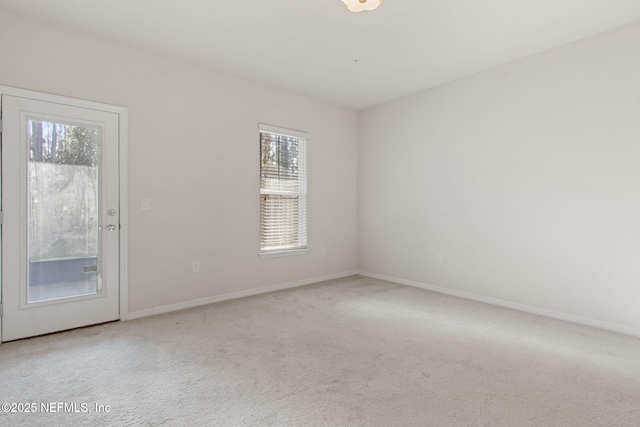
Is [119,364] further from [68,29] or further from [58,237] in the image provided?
[68,29]

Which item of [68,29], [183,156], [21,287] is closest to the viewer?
[21,287]

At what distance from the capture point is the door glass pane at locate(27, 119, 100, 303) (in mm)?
2752

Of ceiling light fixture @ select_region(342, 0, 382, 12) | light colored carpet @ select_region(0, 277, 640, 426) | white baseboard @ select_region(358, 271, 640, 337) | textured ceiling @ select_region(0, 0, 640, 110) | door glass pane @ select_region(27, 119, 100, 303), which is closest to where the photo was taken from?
light colored carpet @ select_region(0, 277, 640, 426)

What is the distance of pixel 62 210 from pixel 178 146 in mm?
1216

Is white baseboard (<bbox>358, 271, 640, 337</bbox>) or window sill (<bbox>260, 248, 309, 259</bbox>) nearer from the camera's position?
white baseboard (<bbox>358, 271, 640, 337</bbox>)

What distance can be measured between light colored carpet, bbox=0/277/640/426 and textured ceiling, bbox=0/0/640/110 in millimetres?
2737

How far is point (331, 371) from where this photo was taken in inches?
85.1

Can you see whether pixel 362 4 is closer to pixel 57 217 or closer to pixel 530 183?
pixel 530 183

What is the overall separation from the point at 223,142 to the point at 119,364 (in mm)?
2495

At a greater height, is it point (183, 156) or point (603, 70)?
point (603, 70)

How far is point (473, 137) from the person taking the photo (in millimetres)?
3912

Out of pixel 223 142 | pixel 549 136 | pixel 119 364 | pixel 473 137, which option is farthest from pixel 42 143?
pixel 549 136

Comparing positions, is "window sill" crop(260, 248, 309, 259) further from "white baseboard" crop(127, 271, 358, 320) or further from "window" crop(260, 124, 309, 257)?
"white baseboard" crop(127, 271, 358, 320)

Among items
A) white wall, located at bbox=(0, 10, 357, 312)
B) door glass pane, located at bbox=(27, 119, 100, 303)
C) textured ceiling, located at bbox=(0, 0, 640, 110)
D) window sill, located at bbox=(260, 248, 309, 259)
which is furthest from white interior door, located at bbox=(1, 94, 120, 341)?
window sill, located at bbox=(260, 248, 309, 259)
